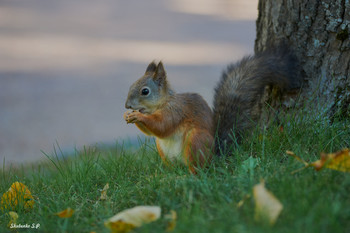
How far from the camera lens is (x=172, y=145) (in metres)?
2.30

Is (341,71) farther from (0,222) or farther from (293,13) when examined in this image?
(0,222)

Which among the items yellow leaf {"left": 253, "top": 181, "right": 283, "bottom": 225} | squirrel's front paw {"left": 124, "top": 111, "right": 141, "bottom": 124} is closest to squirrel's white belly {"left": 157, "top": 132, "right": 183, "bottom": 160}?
squirrel's front paw {"left": 124, "top": 111, "right": 141, "bottom": 124}

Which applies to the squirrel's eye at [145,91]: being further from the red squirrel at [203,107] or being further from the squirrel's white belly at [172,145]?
the squirrel's white belly at [172,145]

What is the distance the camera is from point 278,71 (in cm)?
246

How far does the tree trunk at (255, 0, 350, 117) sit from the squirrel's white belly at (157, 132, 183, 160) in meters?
0.76

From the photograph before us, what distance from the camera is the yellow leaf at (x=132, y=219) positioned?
1.40m

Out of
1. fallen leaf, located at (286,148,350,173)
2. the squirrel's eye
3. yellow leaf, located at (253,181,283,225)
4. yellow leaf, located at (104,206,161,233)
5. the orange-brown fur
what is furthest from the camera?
the squirrel's eye

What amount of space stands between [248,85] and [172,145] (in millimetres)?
577

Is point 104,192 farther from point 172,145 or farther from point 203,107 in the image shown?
point 203,107

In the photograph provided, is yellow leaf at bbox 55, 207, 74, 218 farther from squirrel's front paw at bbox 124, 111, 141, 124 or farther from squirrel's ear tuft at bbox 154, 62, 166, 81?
squirrel's ear tuft at bbox 154, 62, 166, 81

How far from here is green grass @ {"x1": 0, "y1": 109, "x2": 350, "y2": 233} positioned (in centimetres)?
131

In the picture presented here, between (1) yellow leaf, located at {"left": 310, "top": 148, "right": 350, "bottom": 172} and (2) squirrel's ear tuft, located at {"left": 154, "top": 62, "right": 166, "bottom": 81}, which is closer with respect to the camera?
(1) yellow leaf, located at {"left": 310, "top": 148, "right": 350, "bottom": 172}

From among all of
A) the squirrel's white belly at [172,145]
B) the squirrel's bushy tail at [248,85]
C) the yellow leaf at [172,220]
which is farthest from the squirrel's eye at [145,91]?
the yellow leaf at [172,220]

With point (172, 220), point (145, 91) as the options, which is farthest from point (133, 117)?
point (172, 220)
